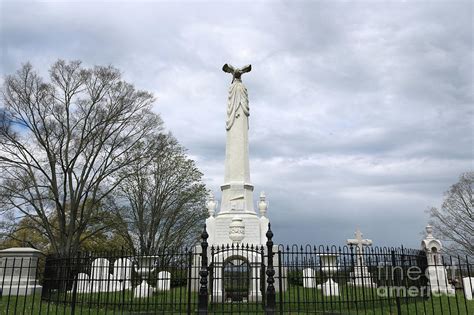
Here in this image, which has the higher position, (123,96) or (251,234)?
(123,96)

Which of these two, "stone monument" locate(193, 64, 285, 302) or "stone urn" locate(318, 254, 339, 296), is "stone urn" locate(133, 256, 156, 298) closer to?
"stone monument" locate(193, 64, 285, 302)

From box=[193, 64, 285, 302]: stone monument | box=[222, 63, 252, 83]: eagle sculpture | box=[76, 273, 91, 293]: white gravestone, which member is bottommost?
box=[76, 273, 91, 293]: white gravestone

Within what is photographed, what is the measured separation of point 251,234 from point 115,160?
39.6ft

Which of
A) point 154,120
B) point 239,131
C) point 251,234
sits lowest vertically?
point 251,234

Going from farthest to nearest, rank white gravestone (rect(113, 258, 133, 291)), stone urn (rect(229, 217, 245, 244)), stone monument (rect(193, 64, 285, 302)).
Answer: 1. stone monument (rect(193, 64, 285, 302))
2. stone urn (rect(229, 217, 245, 244))
3. white gravestone (rect(113, 258, 133, 291))

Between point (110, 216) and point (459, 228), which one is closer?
point (110, 216)

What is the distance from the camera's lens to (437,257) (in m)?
17.0

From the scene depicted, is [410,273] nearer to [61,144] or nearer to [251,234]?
[251,234]

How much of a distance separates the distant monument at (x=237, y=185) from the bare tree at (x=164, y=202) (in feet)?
31.3

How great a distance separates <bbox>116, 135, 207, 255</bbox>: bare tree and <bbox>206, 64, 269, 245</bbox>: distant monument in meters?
9.54

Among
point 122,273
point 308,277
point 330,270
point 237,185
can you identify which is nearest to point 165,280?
point 122,273

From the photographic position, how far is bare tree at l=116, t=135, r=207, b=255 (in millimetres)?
27906

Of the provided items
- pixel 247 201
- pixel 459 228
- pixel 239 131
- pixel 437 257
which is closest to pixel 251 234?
pixel 247 201

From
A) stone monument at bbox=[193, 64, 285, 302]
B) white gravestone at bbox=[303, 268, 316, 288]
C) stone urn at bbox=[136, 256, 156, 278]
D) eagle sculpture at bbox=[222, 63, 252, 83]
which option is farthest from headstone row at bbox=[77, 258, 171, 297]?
eagle sculpture at bbox=[222, 63, 252, 83]
